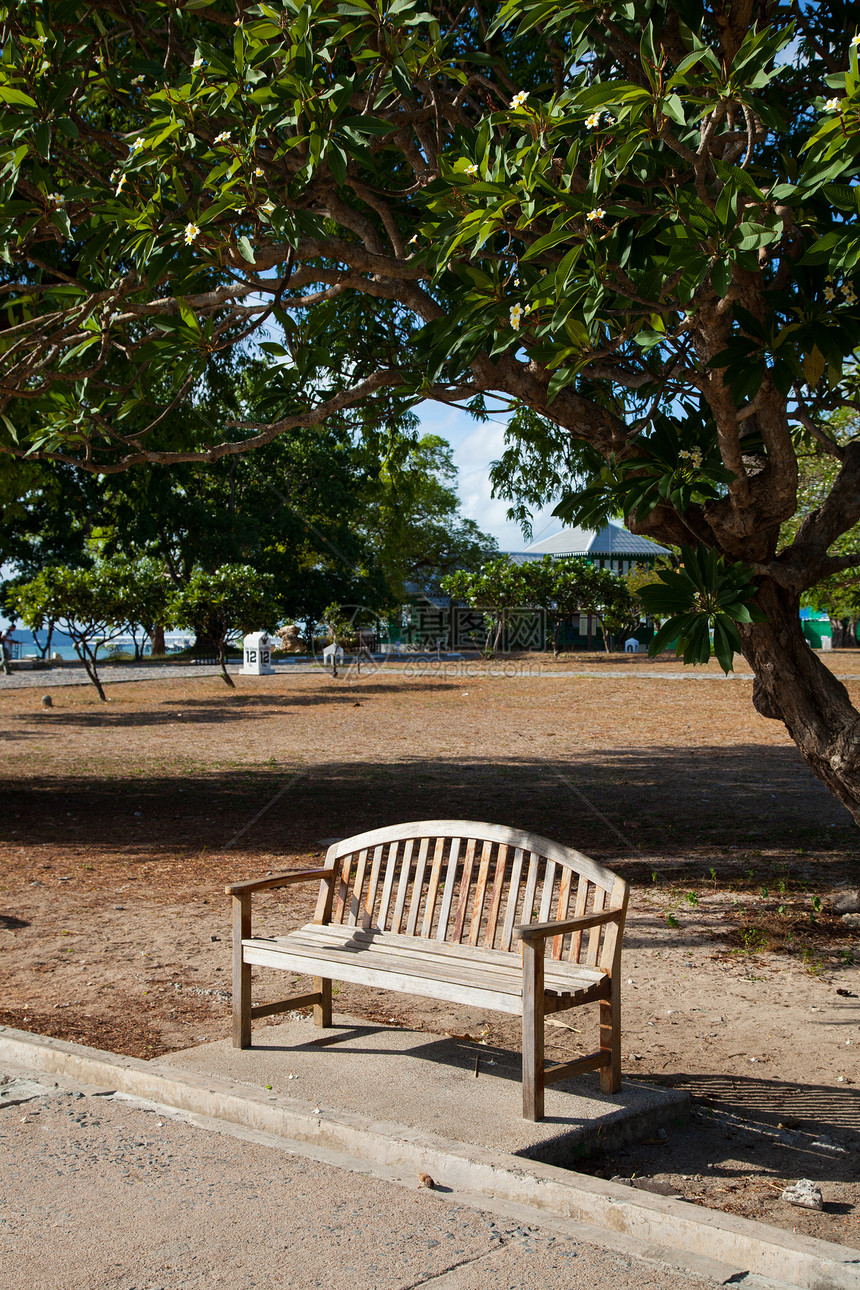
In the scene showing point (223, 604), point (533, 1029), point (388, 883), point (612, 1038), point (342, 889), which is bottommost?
point (612, 1038)

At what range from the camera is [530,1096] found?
3.84 m

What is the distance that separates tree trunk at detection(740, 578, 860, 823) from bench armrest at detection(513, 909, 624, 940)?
2820 millimetres

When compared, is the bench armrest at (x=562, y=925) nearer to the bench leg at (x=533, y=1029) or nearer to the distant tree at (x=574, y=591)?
the bench leg at (x=533, y=1029)

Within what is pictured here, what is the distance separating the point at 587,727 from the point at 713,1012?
44.1 feet

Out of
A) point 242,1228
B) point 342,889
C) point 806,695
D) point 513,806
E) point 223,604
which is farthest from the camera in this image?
point 223,604

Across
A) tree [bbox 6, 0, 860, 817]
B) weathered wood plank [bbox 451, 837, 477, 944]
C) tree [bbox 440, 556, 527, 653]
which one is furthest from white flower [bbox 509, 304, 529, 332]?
tree [bbox 440, 556, 527, 653]

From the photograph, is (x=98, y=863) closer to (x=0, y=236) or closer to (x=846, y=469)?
(x=0, y=236)

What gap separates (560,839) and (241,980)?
5.03 meters

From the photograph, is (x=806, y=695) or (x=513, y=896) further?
(x=806, y=695)

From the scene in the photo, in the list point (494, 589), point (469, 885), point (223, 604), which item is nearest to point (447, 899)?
point (469, 885)

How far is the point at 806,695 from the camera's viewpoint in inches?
262

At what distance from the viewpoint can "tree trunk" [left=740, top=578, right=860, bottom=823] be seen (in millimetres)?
6488

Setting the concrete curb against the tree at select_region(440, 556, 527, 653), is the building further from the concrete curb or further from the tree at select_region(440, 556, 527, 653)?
the concrete curb

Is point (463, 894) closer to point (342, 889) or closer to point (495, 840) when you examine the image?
point (495, 840)
